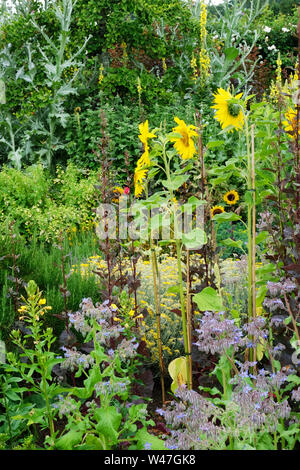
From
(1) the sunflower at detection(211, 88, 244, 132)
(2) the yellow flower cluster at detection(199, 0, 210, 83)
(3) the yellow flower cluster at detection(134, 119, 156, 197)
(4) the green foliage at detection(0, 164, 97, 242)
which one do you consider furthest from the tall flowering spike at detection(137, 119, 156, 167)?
(2) the yellow flower cluster at detection(199, 0, 210, 83)

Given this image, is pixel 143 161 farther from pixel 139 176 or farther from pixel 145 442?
pixel 145 442

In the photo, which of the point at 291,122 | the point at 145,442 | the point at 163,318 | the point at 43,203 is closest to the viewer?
the point at 145,442

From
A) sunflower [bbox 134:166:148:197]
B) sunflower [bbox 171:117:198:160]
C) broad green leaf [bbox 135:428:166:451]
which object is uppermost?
sunflower [bbox 171:117:198:160]

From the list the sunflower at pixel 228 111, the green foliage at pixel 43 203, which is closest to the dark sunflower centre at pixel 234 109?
the sunflower at pixel 228 111

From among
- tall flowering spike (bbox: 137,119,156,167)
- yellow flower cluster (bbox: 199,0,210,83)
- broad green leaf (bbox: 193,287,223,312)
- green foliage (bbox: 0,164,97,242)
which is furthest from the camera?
yellow flower cluster (bbox: 199,0,210,83)

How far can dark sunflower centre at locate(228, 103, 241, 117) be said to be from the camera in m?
2.30

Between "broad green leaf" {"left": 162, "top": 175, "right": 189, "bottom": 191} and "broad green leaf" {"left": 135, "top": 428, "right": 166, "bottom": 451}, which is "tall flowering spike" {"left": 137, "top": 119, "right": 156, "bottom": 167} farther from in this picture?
"broad green leaf" {"left": 135, "top": 428, "right": 166, "bottom": 451}

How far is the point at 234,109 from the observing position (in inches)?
91.0

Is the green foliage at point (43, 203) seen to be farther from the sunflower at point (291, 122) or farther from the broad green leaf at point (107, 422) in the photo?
the broad green leaf at point (107, 422)

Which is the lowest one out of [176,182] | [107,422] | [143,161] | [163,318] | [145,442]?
[145,442]

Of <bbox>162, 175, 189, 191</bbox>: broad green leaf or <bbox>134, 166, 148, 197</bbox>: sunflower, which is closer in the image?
<bbox>162, 175, 189, 191</bbox>: broad green leaf

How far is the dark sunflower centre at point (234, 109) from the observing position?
230 centimetres

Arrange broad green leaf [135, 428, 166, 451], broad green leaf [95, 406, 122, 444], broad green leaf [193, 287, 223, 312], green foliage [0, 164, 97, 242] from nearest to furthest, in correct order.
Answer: broad green leaf [95, 406, 122, 444] → broad green leaf [135, 428, 166, 451] → broad green leaf [193, 287, 223, 312] → green foliage [0, 164, 97, 242]

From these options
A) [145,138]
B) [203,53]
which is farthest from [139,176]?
[203,53]
